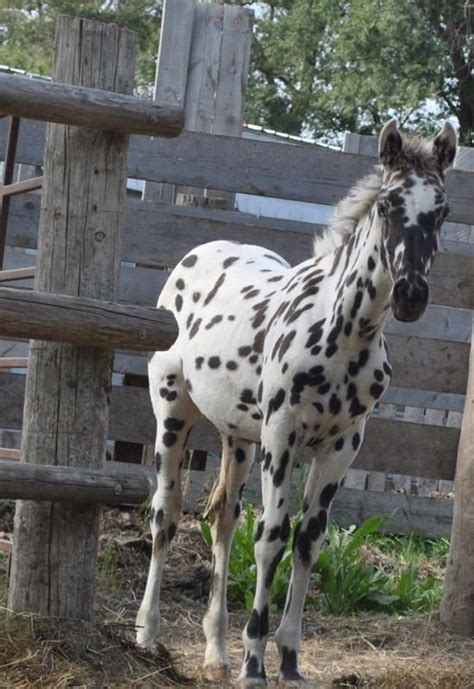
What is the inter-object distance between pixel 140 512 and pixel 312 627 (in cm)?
146

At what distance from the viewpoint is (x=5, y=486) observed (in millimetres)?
3980

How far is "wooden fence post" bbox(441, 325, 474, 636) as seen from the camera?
6.04m

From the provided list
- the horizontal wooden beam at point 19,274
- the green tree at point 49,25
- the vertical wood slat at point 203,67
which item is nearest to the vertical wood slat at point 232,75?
the vertical wood slat at point 203,67

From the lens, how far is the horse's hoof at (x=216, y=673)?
503 cm

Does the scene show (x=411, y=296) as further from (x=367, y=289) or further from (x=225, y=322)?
(x=225, y=322)

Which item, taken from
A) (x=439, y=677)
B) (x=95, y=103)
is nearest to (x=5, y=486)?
(x=95, y=103)

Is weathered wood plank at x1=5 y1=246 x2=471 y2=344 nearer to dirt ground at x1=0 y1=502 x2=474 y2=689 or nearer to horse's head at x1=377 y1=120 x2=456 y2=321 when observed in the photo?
dirt ground at x1=0 y1=502 x2=474 y2=689

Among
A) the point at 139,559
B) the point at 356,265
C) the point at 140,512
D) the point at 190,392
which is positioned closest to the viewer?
the point at 356,265

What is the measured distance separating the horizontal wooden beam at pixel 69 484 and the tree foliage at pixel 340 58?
1494 centimetres

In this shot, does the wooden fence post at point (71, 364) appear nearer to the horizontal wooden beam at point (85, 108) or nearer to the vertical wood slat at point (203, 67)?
the horizontal wooden beam at point (85, 108)

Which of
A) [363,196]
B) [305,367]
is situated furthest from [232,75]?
[305,367]

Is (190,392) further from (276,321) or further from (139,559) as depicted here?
(139,559)

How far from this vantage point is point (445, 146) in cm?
489

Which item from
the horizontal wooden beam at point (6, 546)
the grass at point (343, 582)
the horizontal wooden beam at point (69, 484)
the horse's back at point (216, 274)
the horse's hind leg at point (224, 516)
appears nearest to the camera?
the horizontal wooden beam at point (69, 484)
